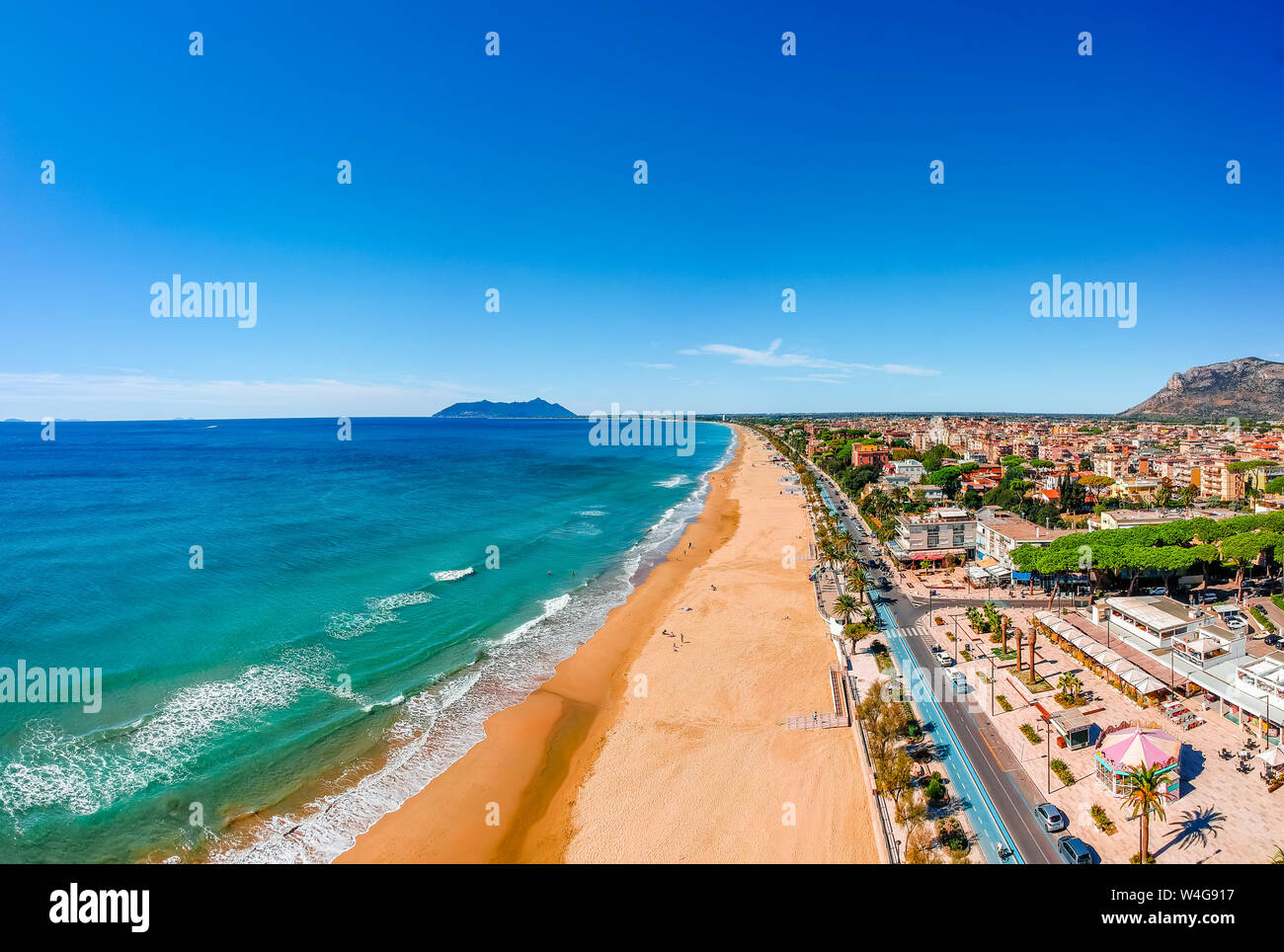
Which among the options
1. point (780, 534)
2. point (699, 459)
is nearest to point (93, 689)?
point (780, 534)

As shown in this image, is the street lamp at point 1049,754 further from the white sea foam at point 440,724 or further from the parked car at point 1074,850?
the white sea foam at point 440,724

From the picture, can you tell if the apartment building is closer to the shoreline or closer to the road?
the road

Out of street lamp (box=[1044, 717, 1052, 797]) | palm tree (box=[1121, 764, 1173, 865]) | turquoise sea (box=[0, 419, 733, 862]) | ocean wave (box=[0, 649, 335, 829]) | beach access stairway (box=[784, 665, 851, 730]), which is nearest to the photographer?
palm tree (box=[1121, 764, 1173, 865])

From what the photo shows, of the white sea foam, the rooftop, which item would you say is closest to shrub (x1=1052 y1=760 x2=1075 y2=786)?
the rooftop

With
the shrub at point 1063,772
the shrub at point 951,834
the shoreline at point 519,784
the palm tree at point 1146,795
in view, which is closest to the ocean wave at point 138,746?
the shoreline at point 519,784

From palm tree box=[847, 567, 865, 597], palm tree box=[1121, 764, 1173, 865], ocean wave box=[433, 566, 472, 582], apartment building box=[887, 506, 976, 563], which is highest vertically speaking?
apartment building box=[887, 506, 976, 563]

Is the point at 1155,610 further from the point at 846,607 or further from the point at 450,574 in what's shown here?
the point at 450,574

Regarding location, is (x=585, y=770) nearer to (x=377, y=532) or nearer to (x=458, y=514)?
(x=377, y=532)
